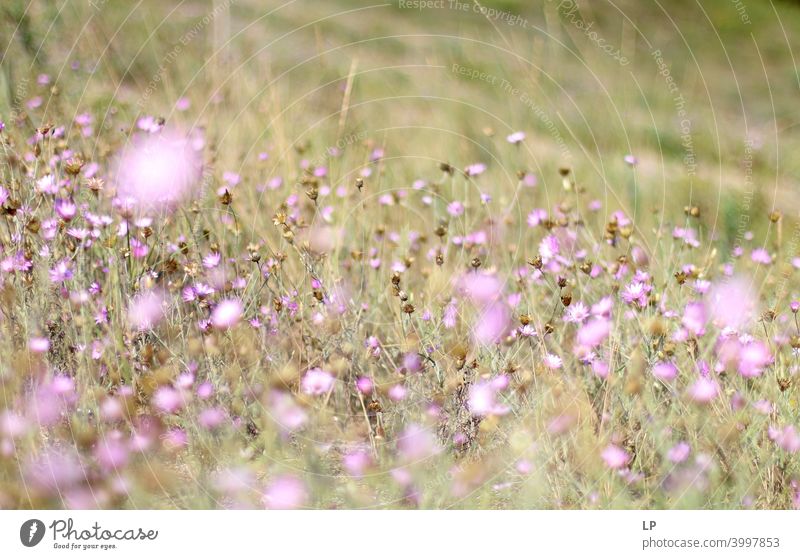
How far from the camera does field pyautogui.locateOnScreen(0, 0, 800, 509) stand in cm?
132

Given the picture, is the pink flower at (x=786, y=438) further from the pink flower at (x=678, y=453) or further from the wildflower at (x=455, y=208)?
the wildflower at (x=455, y=208)

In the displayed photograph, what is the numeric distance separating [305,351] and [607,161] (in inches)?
56.9

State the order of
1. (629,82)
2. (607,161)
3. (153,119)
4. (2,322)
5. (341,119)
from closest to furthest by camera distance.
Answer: (2,322) → (153,119) → (341,119) → (607,161) → (629,82)

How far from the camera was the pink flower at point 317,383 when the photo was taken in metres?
1.40

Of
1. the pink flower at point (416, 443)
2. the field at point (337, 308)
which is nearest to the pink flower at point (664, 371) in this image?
the field at point (337, 308)

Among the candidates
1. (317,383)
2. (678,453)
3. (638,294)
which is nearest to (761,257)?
(638,294)

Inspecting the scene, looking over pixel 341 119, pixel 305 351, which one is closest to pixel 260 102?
pixel 341 119

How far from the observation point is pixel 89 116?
6.44 feet

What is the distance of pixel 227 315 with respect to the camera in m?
1.42
